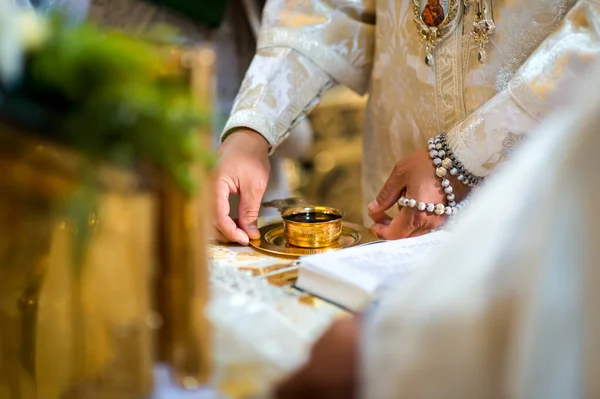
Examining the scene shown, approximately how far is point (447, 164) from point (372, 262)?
28 centimetres

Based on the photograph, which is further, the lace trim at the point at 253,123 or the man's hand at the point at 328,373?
the lace trim at the point at 253,123

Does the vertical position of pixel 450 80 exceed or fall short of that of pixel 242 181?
it exceeds it

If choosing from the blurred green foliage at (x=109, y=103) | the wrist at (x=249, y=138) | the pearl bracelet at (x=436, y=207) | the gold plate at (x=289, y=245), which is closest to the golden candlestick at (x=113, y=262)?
the blurred green foliage at (x=109, y=103)

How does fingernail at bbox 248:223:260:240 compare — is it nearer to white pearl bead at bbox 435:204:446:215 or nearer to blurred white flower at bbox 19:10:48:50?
white pearl bead at bbox 435:204:446:215

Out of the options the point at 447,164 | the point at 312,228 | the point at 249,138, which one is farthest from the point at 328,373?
the point at 249,138

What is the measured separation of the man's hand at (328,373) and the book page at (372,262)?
12 centimetres

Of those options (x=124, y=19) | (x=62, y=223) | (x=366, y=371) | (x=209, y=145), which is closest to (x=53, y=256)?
(x=62, y=223)

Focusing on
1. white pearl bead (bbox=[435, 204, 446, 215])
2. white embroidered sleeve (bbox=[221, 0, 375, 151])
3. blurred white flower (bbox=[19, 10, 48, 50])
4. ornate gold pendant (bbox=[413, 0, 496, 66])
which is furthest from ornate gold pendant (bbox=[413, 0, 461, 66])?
blurred white flower (bbox=[19, 10, 48, 50])

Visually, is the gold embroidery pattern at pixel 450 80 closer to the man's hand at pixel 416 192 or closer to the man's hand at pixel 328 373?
the man's hand at pixel 416 192

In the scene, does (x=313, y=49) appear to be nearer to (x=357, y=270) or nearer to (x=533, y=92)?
(x=533, y=92)

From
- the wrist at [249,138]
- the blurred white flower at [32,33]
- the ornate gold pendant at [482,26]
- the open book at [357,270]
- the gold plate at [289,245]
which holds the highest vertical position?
the ornate gold pendant at [482,26]

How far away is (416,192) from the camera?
3.25 ft

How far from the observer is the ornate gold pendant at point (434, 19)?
42.0 inches

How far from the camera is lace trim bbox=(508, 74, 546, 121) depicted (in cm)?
91
